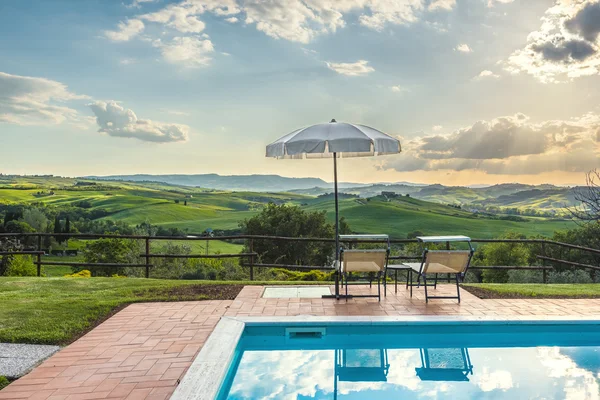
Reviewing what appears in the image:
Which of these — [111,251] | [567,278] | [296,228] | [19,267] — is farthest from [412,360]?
[296,228]

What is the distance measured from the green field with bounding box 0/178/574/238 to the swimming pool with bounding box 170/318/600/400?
96.4 ft

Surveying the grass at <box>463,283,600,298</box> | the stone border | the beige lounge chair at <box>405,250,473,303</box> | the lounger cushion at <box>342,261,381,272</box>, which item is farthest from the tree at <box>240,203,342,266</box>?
the stone border

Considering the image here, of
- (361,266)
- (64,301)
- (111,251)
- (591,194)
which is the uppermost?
(591,194)

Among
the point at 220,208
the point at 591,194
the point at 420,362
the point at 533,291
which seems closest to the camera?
the point at 420,362

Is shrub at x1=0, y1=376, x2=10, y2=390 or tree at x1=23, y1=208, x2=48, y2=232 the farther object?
tree at x1=23, y1=208, x2=48, y2=232

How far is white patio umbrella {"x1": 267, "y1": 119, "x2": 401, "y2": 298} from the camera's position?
209 inches

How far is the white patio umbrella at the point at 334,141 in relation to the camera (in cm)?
532

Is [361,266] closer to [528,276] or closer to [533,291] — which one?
[533,291]

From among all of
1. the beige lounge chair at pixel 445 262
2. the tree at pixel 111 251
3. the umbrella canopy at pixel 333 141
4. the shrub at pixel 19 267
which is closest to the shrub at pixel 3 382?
the umbrella canopy at pixel 333 141

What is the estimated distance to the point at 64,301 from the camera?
5727 mm

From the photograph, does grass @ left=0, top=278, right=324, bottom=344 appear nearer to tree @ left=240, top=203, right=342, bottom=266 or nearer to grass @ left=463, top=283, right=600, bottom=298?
grass @ left=463, top=283, right=600, bottom=298

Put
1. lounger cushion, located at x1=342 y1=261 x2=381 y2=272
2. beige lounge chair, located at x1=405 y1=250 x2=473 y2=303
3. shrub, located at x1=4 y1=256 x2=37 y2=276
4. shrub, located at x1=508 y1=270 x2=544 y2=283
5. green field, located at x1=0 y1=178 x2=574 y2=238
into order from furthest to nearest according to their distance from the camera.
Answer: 1. green field, located at x1=0 y1=178 x2=574 y2=238
2. shrub, located at x1=508 y1=270 x2=544 y2=283
3. shrub, located at x1=4 y1=256 x2=37 y2=276
4. lounger cushion, located at x1=342 y1=261 x2=381 y2=272
5. beige lounge chair, located at x1=405 y1=250 x2=473 y2=303

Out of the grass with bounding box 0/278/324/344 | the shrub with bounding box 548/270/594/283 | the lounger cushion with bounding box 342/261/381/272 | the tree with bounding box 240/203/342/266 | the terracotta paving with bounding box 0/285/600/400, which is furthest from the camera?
the tree with bounding box 240/203/342/266

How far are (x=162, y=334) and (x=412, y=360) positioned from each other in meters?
2.48
